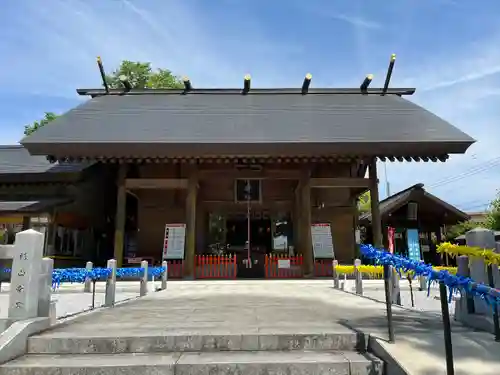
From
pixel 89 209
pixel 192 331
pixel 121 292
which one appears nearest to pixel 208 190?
pixel 89 209

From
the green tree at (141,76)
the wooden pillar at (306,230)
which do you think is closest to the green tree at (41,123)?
the green tree at (141,76)

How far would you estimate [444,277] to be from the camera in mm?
3070

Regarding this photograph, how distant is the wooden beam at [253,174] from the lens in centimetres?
1395

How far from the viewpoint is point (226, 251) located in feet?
49.6

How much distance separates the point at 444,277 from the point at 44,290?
13.9 ft

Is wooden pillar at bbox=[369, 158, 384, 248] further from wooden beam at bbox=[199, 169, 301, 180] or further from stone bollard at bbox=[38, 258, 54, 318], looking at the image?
stone bollard at bbox=[38, 258, 54, 318]

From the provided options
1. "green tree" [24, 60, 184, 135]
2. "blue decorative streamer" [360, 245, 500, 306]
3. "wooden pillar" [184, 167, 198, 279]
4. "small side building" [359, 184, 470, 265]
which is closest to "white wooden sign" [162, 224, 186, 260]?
"wooden pillar" [184, 167, 198, 279]

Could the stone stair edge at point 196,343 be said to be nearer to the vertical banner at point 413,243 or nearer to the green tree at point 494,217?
the vertical banner at point 413,243

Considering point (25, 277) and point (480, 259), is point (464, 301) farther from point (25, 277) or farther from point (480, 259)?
point (25, 277)

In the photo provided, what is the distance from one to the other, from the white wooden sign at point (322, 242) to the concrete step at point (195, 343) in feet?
30.9

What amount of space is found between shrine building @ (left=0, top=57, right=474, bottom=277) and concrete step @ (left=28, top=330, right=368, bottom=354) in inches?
342

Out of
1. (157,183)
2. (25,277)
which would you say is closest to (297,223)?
(157,183)

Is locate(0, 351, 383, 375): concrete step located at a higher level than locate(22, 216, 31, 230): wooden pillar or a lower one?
lower

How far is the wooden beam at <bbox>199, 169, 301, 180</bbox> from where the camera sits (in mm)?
13945
